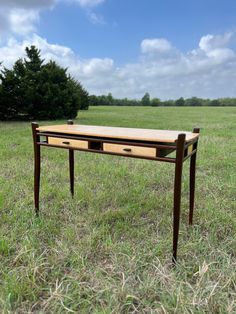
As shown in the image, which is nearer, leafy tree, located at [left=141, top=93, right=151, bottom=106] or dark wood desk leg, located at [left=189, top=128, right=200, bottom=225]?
dark wood desk leg, located at [left=189, top=128, right=200, bottom=225]

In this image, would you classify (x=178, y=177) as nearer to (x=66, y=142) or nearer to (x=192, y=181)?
(x=192, y=181)

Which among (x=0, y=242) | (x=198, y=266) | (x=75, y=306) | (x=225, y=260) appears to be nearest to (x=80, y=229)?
(x=0, y=242)

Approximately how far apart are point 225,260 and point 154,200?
3.61ft

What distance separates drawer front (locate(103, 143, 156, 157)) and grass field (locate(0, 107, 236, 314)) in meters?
0.69

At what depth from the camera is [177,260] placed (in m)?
1.77

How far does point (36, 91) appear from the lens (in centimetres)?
990

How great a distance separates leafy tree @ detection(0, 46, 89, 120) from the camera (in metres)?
9.59

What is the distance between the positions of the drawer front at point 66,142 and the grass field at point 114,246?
2.25ft

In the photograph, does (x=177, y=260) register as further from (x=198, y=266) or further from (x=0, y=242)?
(x=0, y=242)

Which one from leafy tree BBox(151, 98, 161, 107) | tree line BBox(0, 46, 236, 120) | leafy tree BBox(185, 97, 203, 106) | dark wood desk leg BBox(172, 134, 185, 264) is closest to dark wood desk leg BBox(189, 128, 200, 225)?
dark wood desk leg BBox(172, 134, 185, 264)

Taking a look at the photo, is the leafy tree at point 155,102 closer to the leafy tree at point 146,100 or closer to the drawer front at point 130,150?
the leafy tree at point 146,100

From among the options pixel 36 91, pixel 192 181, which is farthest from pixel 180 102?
pixel 192 181

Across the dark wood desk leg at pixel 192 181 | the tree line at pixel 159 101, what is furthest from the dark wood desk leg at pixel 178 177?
the tree line at pixel 159 101

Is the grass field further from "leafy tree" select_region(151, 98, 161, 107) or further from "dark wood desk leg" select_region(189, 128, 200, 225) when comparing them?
"leafy tree" select_region(151, 98, 161, 107)
